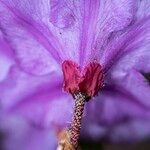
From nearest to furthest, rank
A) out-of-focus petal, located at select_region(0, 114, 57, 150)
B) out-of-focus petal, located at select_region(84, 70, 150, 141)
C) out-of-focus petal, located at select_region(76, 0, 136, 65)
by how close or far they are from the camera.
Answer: out-of-focus petal, located at select_region(76, 0, 136, 65) < out-of-focus petal, located at select_region(84, 70, 150, 141) < out-of-focus petal, located at select_region(0, 114, 57, 150)

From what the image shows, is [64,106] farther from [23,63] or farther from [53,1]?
[53,1]

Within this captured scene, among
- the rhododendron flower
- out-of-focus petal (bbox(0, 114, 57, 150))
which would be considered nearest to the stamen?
the rhododendron flower

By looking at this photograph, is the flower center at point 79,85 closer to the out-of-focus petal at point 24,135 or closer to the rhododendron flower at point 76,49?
the rhododendron flower at point 76,49

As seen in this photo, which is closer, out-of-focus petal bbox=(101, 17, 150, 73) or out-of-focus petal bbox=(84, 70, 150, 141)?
out-of-focus petal bbox=(101, 17, 150, 73)

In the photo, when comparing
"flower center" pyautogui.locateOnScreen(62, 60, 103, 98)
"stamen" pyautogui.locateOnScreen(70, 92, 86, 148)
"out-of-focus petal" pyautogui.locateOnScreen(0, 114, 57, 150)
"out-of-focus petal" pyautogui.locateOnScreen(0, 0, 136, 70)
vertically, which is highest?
"out-of-focus petal" pyautogui.locateOnScreen(0, 0, 136, 70)

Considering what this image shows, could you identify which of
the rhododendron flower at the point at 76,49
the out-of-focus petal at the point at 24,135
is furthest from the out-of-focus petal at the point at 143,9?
the out-of-focus petal at the point at 24,135

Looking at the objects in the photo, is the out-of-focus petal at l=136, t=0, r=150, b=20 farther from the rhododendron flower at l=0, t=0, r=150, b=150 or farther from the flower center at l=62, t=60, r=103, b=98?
the flower center at l=62, t=60, r=103, b=98

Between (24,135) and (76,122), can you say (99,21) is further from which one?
(24,135)
